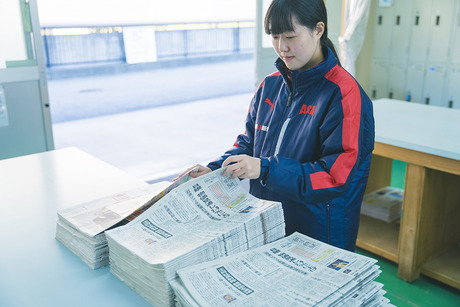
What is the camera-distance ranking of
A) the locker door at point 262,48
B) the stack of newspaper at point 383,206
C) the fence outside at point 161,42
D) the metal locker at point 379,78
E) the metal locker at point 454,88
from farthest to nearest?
the fence outside at point 161,42, the metal locker at point 379,78, the metal locker at point 454,88, the locker door at point 262,48, the stack of newspaper at point 383,206

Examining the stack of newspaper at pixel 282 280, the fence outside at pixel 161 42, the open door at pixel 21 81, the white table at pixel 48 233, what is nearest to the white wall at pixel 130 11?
the fence outside at pixel 161 42

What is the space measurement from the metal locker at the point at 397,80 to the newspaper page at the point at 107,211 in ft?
13.1

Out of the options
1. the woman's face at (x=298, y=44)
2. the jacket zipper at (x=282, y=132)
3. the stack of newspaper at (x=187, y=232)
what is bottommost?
the stack of newspaper at (x=187, y=232)

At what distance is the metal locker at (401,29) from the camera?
454cm

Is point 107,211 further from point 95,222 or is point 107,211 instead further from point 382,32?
point 382,32

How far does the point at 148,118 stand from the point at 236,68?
243 inches

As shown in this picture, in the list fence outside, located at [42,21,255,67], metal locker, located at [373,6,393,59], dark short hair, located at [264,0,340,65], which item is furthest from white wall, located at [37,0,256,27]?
dark short hair, located at [264,0,340,65]

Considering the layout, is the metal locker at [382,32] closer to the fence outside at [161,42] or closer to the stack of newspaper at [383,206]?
the stack of newspaper at [383,206]

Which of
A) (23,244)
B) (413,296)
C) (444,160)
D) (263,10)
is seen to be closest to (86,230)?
(23,244)

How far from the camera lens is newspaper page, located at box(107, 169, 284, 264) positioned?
3.41 feet

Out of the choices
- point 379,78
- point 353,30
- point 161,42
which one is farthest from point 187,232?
point 161,42

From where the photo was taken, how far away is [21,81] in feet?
9.98

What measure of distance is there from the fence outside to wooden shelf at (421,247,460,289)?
33.5 ft

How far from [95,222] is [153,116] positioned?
5.75 meters
